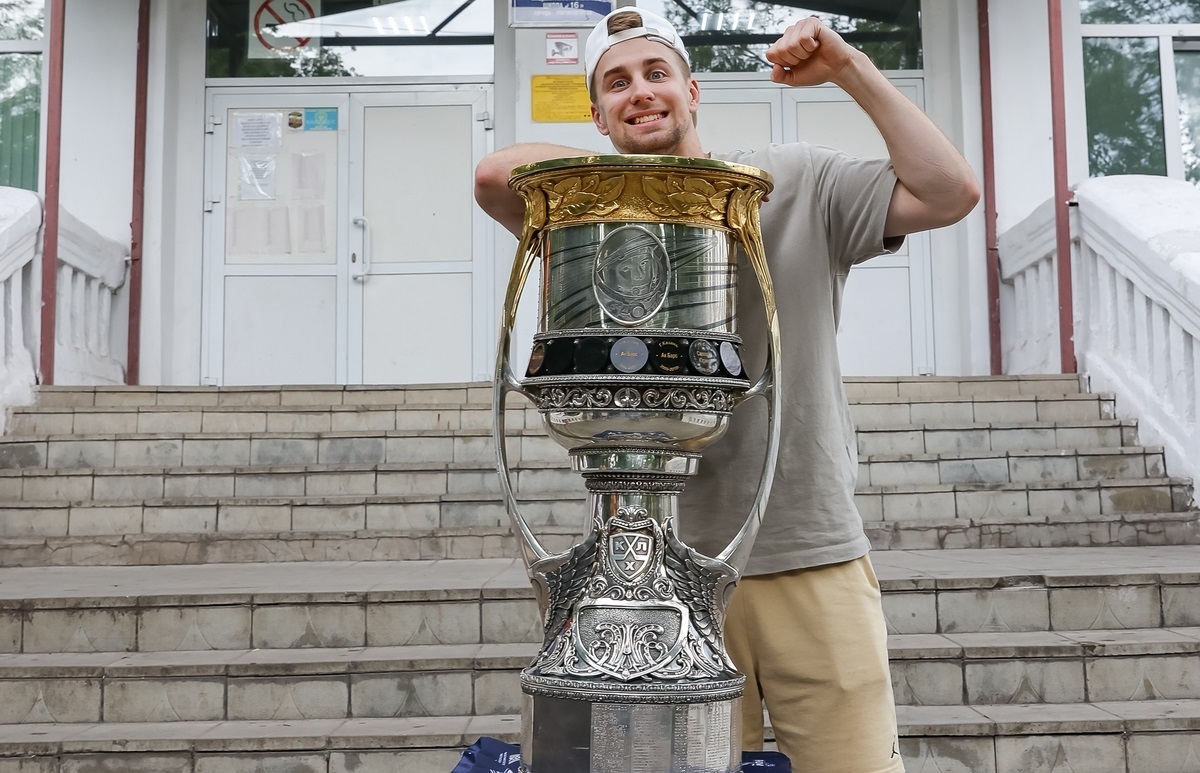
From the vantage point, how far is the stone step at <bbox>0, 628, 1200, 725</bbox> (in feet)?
10.2

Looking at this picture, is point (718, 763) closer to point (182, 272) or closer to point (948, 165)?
point (948, 165)

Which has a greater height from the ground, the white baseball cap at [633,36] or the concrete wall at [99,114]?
the concrete wall at [99,114]

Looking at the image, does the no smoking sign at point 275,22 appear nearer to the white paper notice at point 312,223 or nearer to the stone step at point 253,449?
the white paper notice at point 312,223

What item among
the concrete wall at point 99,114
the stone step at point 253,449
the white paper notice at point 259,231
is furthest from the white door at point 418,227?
the stone step at point 253,449

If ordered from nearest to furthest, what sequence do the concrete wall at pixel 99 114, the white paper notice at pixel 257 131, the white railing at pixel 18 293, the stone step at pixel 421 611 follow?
the stone step at pixel 421 611 < the white railing at pixel 18 293 < the concrete wall at pixel 99 114 < the white paper notice at pixel 257 131

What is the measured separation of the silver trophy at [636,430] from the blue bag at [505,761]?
11cm

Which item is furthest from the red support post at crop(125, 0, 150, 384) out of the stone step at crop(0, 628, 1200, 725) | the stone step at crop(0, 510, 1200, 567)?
the stone step at crop(0, 628, 1200, 725)

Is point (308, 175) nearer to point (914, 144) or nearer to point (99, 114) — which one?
point (99, 114)

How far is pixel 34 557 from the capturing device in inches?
175

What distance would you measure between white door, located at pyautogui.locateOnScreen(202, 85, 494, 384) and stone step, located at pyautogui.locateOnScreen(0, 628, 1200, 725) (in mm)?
3997

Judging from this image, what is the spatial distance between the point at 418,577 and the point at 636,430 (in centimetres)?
273

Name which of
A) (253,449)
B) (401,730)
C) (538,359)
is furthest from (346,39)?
(538,359)

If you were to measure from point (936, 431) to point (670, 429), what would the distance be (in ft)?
13.8

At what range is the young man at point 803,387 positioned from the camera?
1.37 metres
